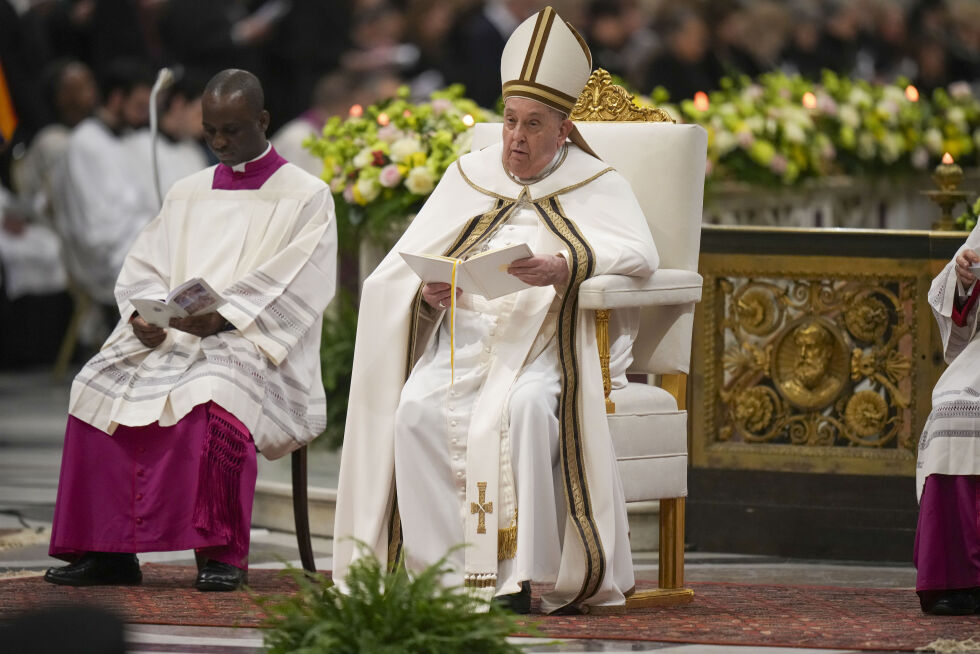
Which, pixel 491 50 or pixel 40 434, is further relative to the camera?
pixel 491 50

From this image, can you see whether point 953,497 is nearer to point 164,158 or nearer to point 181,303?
point 181,303

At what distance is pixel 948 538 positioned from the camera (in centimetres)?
529

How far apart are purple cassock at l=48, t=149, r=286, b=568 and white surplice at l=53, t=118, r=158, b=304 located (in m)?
6.49

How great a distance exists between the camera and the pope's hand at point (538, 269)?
516 centimetres

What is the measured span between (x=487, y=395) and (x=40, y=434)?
5050mm

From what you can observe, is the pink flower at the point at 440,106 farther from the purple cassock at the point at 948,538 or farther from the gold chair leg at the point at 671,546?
the purple cassock at the point at 948,538

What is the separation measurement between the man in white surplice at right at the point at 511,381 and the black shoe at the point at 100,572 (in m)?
0.79

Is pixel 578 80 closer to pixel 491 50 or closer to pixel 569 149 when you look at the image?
pixel 569 149

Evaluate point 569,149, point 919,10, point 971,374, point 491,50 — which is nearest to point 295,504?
point 569,149

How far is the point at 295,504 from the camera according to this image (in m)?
5.99

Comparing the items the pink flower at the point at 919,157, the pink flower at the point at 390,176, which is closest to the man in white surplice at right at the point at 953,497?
the pink flower at the point at 390,176

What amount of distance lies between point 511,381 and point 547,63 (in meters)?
0.95

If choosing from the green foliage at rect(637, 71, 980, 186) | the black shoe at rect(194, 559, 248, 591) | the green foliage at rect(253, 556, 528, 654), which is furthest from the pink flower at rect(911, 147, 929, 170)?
the green foliage at rect(253, 556, 528, 654)

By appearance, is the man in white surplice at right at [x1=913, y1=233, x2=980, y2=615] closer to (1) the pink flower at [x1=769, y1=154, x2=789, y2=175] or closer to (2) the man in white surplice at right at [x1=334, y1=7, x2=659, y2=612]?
(2) the man in white surplice at right at [x1=334, y1=7, x2=659, y2=612]
